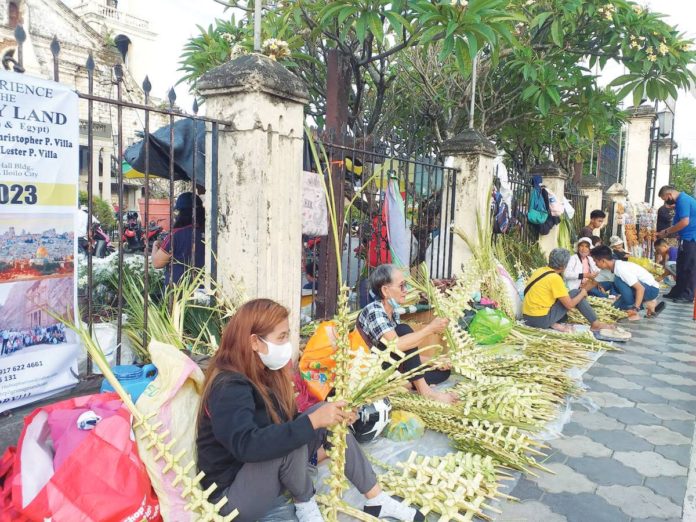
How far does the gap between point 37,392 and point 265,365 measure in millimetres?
1208

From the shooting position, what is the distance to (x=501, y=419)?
322 centimetres

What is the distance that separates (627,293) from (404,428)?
4.90m

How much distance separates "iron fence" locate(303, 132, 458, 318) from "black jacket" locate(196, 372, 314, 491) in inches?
69.2

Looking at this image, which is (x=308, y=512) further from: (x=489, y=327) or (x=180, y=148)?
(x=489, y=327)

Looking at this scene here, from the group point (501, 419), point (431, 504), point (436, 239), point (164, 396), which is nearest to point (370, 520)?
point (431, 504)

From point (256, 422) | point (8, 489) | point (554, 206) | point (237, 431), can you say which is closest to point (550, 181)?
point (554, 206)

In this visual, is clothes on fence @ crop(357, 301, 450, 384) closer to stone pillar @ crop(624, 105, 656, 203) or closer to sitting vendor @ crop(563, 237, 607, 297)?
sitting vendor @ crop(563, 237, 607, 297)

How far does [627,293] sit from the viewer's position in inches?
267

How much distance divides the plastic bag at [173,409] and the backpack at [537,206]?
6.89m

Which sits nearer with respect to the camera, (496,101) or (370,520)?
(370,520)

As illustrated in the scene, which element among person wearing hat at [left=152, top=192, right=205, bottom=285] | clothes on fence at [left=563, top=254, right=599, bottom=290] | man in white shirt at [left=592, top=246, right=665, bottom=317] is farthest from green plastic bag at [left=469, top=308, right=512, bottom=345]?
person wearing hat at [left=152, top=192, right=205, bottom=285]

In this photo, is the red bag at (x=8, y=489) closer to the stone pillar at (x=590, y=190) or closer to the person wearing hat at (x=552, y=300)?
the person wearing hat at (x=552, y=300)

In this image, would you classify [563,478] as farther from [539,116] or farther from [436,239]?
[539,116]

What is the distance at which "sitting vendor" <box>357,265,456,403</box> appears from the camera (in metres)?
3.31
